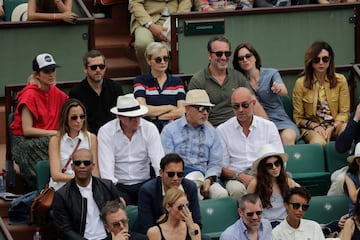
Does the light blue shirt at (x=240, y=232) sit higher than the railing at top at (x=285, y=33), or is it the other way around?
the railing at top at (x=285, y=33)

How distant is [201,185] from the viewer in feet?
47.0

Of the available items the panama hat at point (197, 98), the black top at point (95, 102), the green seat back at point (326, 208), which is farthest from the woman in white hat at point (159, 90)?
the green seat back at point (326, 208)

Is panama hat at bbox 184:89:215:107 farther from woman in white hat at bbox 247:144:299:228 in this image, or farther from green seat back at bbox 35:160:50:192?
green seat back at bbox 35:160:50:192

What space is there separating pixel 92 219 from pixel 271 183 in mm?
1758

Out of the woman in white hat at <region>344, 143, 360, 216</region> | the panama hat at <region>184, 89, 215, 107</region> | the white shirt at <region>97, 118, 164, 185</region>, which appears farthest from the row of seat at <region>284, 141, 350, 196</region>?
the white shirt at <region>97, 118, 164, 185</region>

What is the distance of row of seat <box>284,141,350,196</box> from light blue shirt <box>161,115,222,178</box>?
0.86 m

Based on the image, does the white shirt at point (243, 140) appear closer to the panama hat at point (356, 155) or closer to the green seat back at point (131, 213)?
the panama hat at point (356, 155)

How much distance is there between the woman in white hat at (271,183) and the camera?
553 inches

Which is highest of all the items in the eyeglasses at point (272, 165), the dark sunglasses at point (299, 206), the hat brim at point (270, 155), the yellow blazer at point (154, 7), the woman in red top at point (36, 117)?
the yellow blazer at point (154, 7)

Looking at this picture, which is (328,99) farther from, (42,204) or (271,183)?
(42,204)

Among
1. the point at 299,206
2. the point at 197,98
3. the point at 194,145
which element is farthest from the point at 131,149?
the point at 299,206

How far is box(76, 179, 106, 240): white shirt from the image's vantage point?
44.5 feet

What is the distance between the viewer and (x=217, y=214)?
14.1 metres

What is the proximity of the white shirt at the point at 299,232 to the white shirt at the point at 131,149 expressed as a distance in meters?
1.47
